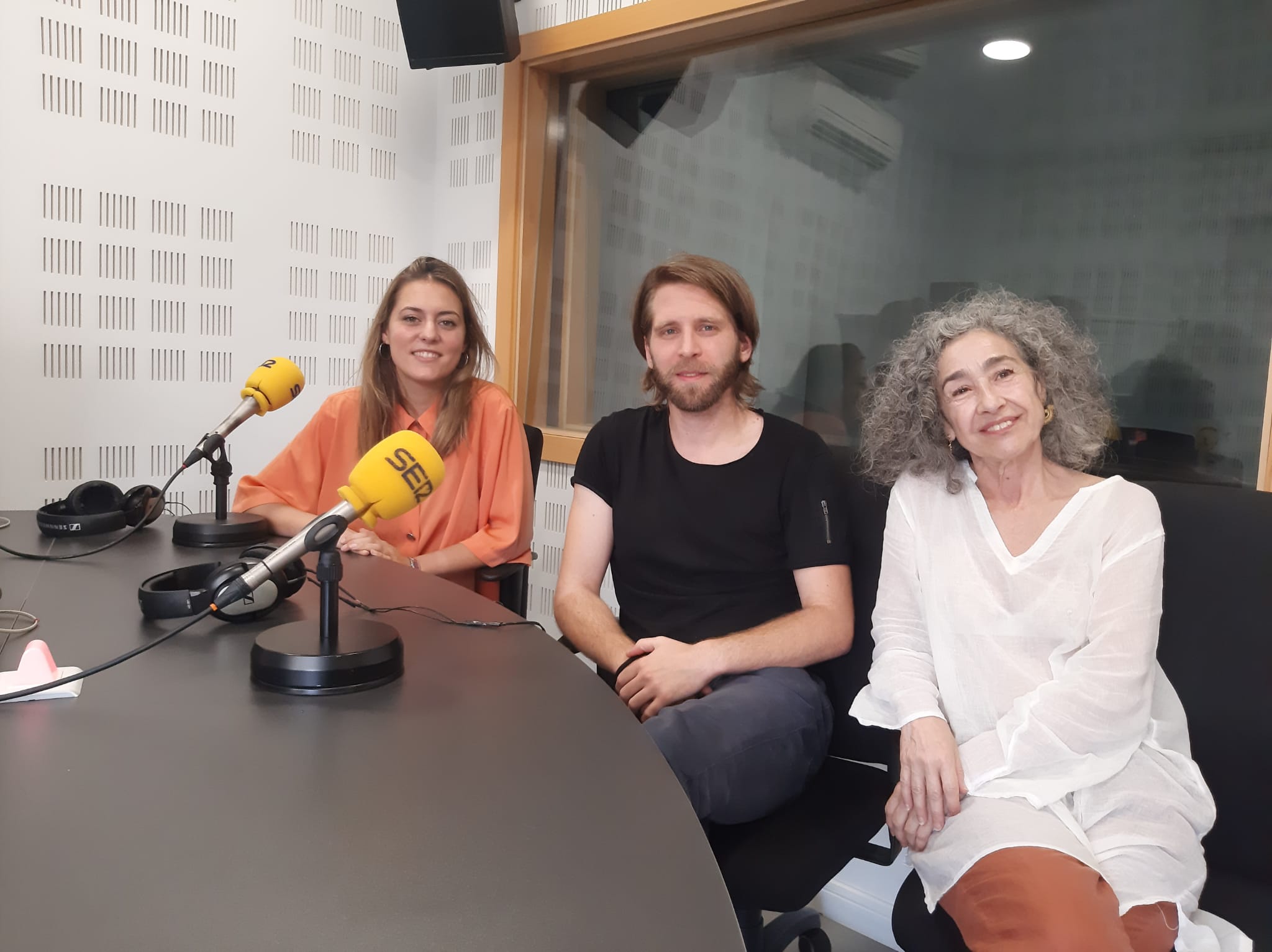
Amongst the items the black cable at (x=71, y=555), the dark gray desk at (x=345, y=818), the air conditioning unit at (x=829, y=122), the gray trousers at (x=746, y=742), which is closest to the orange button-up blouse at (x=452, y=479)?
the black cable at (x=71, y=555)

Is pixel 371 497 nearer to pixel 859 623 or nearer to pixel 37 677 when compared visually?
pixel 37 677

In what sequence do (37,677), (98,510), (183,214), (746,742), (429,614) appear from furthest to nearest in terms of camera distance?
(183,214) → (98,510) → (746,742) → (429,614) → (37,677)

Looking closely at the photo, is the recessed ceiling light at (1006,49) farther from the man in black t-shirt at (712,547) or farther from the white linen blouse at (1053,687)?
the white linen blouse at (1053,687)

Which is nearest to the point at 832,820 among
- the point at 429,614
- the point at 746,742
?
the point at 746,742

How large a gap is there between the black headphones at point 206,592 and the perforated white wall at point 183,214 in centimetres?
181

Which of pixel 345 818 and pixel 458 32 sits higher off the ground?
pixel 458 32

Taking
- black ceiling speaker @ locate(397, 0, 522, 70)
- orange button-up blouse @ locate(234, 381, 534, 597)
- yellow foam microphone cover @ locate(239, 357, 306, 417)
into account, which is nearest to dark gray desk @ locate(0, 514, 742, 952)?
yellow foam microphone cover @ locate(239, 357, 306, 417)

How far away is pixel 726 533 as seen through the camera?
1.85m

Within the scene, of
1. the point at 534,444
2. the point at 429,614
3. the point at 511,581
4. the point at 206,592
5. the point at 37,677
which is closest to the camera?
the point at 37,677

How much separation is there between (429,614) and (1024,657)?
95 centimetres

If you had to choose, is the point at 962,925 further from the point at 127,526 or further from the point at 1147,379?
the point at 127,526

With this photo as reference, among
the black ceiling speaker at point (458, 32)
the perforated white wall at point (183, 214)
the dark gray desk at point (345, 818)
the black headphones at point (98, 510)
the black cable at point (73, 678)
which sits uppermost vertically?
the black ceiling speaker at point (458, 32)

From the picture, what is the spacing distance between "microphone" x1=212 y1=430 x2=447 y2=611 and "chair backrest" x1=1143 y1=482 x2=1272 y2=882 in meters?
1.21

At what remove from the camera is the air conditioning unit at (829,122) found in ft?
8.81
